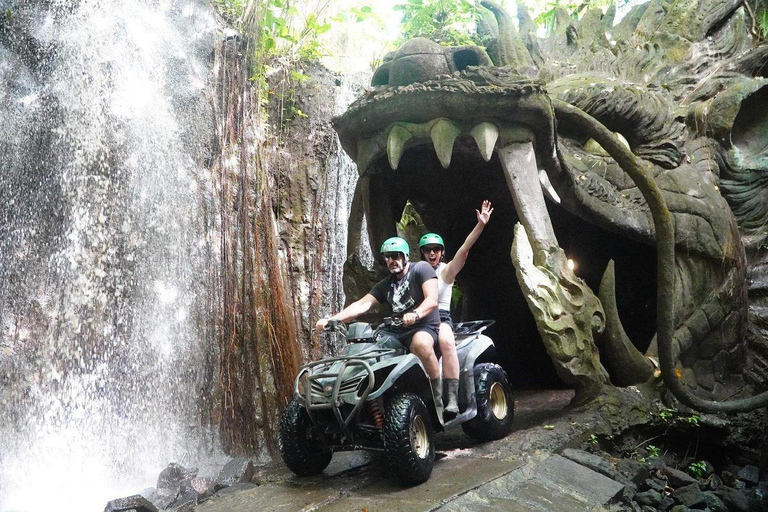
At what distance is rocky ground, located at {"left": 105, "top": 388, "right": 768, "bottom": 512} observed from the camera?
343 cm

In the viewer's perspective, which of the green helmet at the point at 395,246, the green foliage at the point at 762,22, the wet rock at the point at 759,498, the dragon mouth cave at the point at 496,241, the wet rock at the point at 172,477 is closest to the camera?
the wet rock at the point at 759,498

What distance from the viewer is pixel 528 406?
226 inches

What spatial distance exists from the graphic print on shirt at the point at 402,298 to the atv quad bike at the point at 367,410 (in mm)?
180

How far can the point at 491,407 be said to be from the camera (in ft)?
14.8

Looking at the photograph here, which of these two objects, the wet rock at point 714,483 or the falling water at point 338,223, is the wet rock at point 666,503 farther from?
the falling water at point 338,223

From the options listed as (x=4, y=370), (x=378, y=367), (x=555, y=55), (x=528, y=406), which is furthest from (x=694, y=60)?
(x=4, y=370)

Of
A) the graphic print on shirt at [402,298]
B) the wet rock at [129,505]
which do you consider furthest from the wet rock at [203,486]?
the graphic print on shirt at [402,298]

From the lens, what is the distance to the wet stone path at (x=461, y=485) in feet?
10.8

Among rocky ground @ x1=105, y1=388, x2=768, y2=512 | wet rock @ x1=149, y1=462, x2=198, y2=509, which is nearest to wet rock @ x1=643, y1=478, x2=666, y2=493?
rocky ground @ x1=105, y1=388, x2=768, y2=512

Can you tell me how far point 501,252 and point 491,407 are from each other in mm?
2610

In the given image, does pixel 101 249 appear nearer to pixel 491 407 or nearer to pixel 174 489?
pixel 174 489

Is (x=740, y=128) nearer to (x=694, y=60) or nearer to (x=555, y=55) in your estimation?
(x=694, y=60)

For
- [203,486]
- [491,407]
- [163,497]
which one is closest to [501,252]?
[491,407]

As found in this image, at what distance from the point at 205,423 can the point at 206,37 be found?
512 cm
